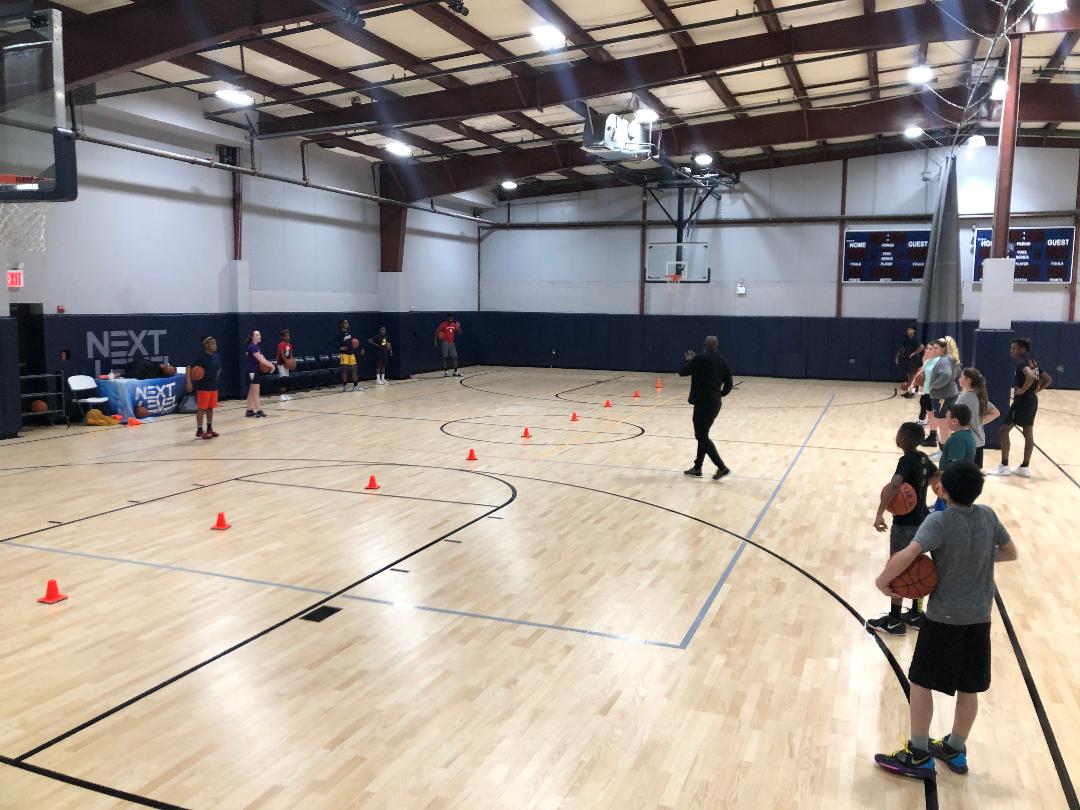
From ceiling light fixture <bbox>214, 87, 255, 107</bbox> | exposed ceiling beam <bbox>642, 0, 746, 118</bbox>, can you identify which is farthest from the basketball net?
exposed ceiling beam <bbox>642, 0, 746, 118</bbox>

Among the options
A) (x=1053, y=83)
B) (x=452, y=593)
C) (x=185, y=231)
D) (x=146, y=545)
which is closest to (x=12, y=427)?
(x=185, y=231)

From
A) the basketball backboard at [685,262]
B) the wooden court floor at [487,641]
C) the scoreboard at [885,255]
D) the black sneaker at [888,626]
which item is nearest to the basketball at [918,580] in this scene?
the wooden court floor at [487,641]

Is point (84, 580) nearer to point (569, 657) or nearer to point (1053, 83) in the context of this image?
point (569, 657)

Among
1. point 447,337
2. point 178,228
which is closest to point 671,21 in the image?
point 178,228

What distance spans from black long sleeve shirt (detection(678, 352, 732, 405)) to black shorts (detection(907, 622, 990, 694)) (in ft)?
21.1

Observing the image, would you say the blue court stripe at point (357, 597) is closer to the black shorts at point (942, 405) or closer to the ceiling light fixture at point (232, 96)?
the black shorts at point (942, 405)

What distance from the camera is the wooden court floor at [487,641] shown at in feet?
12.7

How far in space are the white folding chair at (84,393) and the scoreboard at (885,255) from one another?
20.0 m

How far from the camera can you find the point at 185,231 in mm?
17000

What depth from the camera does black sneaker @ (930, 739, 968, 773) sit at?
154 inches

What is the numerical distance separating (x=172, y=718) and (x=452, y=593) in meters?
2.37

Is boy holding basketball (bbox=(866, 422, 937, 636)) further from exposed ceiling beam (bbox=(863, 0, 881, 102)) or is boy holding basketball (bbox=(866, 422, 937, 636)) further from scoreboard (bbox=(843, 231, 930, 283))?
scoreboard (bbox=(843, 231, 930, 283))

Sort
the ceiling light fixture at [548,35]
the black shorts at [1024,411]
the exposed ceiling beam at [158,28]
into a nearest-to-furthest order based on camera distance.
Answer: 1. the exposed ceiling beam at [158,28]
2. the black shorts at [1024,411]
3. the ceiling light fixture at [548,35]

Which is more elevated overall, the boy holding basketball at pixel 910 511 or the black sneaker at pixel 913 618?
the boy holding basketball at pixel 910 511
